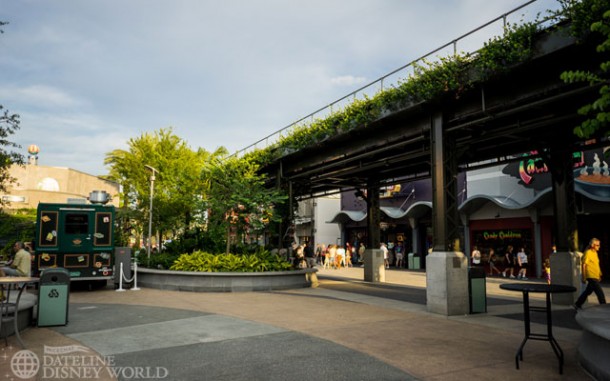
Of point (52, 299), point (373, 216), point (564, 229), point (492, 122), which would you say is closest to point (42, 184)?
point (373, 216)

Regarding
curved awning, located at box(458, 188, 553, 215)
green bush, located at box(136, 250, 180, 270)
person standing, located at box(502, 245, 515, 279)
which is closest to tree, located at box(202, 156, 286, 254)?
green bush, located at box(136, 250, 180, 270)

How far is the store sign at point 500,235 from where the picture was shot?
1017 inches

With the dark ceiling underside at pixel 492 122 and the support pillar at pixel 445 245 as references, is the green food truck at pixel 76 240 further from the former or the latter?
the support pillar at pixel 445 245

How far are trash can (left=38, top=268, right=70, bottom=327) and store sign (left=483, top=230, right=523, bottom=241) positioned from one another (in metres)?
24.4

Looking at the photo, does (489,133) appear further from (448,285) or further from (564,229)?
(448,285)

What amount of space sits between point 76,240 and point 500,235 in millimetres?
23472

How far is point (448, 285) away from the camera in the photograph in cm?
1112

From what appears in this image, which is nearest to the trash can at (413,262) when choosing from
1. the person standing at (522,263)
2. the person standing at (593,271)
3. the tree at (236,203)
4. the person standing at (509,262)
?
the person standing at (509,262)

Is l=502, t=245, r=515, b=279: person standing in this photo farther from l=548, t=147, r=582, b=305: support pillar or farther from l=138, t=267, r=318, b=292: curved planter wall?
l=138, t=267, r=318, b=292: curved planter wall

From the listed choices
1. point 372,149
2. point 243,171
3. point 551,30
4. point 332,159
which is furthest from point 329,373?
point 243,171

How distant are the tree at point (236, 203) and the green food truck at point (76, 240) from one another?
15.0 feet

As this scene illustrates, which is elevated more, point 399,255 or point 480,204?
point 480,204

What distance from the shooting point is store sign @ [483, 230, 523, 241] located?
25828 millimetres

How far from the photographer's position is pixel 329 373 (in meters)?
5.91
